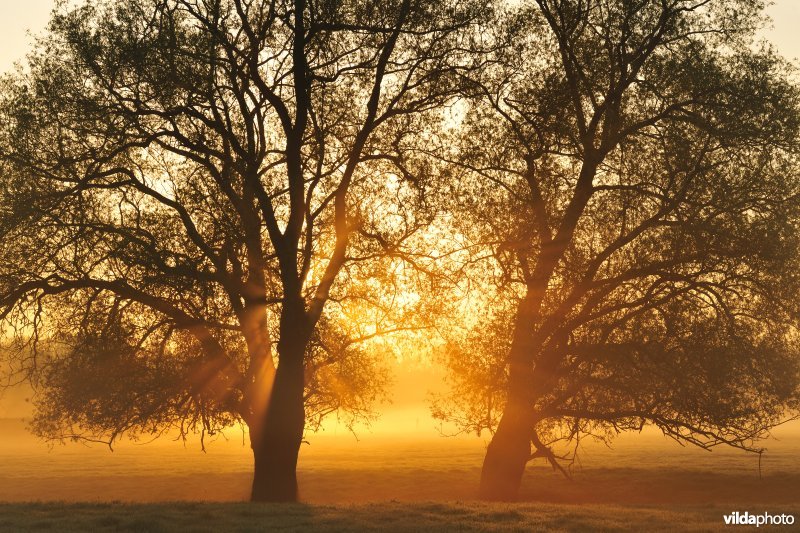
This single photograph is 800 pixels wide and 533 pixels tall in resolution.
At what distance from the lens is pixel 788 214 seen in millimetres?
22484

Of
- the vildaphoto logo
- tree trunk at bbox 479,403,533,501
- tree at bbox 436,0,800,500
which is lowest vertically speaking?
the vildaphoto logo

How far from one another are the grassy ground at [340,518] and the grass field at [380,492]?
3cm

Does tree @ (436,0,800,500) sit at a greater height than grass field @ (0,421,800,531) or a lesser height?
greater

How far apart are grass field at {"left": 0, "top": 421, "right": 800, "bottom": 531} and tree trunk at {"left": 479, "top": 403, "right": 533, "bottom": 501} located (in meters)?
0.78

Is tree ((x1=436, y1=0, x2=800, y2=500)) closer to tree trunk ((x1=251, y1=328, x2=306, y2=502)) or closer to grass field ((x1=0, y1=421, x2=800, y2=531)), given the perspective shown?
grass field ((x1=0, y1=421, x2=800, y2=531))

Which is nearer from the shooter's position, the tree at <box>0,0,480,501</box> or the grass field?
the grass field

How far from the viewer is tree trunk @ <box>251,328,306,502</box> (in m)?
21.1

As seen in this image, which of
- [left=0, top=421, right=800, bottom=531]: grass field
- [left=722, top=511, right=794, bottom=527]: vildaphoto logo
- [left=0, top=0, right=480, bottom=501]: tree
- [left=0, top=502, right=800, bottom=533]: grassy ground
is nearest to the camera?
[left=0, top=502, right=800, bottom=533]: grassy ground

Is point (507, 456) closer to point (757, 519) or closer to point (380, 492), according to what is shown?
point (757, 519)

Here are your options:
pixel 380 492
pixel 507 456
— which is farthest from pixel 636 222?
pixel 380 492

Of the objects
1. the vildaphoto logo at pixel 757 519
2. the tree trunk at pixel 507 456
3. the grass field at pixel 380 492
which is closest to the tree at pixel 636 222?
the tree trunk at pixel 507 456

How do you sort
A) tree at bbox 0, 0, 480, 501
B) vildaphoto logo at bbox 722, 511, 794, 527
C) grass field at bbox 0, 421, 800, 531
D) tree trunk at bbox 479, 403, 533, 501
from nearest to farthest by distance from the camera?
grass field at bbox 0, 421, 800, 531 → vildaphoto logo at bbox 722, 511, 794, 527 → tree at bbox 0, 0, 480, 501 → tree trunk at bbox 479, 403, 533, 501

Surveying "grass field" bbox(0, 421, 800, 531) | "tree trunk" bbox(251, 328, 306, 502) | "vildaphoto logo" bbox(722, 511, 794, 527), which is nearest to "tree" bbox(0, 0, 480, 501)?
"tree trunk" bbox(251, 328, 306, 502)

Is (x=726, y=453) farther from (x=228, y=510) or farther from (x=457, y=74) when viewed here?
(x=228, y=510)
